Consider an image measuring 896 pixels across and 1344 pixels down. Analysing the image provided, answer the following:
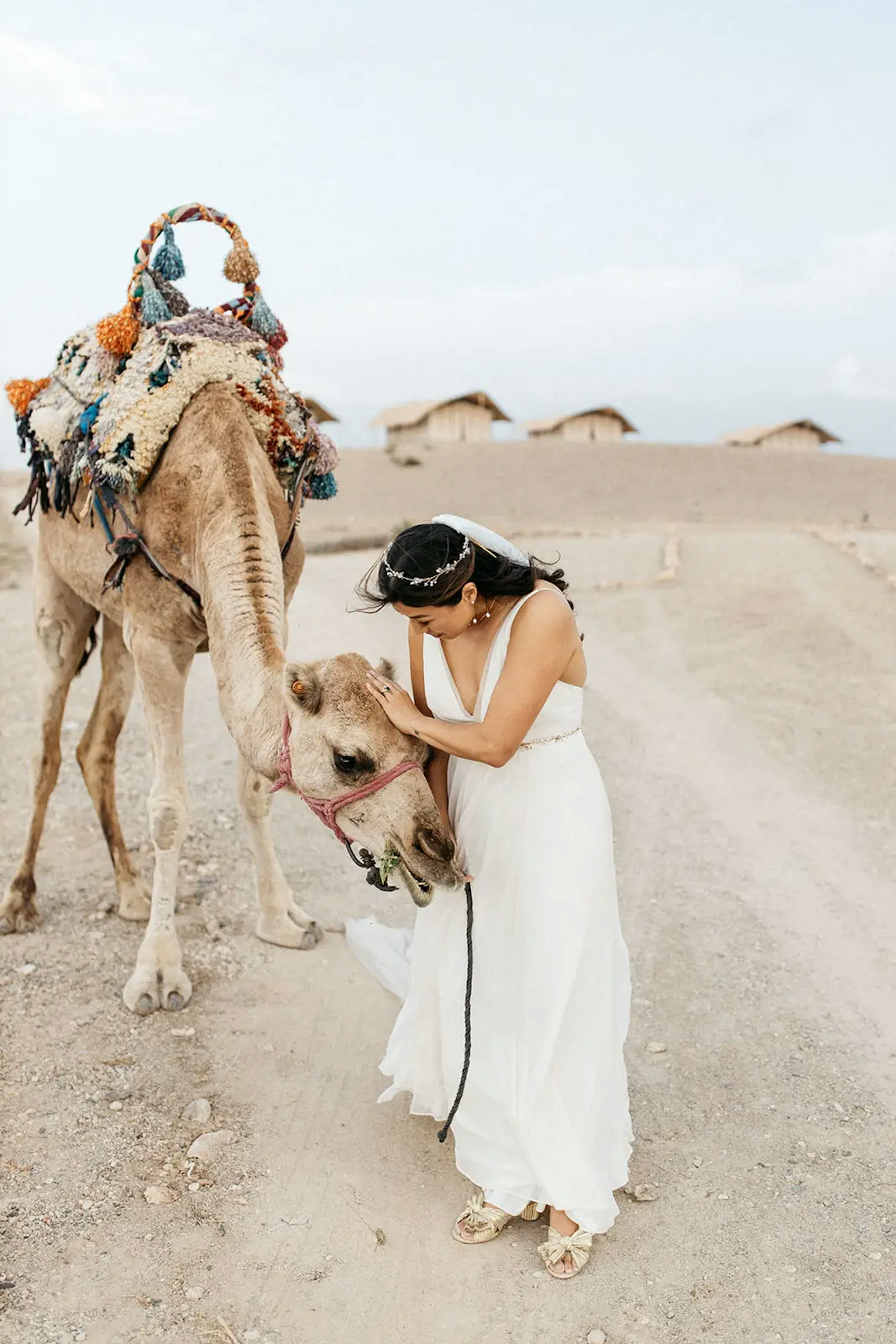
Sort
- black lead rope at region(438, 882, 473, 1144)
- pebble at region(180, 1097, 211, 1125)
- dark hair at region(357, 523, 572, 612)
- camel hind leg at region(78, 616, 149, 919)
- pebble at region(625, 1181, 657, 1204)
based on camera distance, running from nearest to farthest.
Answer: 1. dark hair at region(357, 523, 572, 612)
2. black lead rope at region(438, 882, 473, 1144)
3. pebble at region(625, 1181, 657, 1204)
4. pebble at region(180, 1097, 211, 1125)
5. camel hind leg at region(78, 616, 149, 919)

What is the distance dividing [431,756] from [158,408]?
2159mm

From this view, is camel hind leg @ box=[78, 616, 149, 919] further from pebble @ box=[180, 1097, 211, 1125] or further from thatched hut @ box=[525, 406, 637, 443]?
thatched hut @ box=[525, 406, 637, 443]

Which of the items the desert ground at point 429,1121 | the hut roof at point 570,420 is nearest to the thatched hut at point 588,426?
the hut roof at point 570,420

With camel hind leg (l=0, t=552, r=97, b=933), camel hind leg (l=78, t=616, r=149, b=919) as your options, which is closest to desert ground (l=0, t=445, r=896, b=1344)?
camel hind leg (l=78, t=616, r=149, b=919)

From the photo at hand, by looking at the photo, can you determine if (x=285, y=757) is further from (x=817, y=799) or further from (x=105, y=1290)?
(x=817, y=799)

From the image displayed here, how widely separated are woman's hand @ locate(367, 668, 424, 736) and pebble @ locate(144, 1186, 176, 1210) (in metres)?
1.63

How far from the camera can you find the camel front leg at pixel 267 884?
205 inches

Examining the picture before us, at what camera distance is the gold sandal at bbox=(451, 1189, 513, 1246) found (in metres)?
3.30

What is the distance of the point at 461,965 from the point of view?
3486 millimetres

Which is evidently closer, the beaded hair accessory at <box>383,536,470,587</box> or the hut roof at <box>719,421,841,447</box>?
the beaded hair accessory at <box>383,536,470,587</box>

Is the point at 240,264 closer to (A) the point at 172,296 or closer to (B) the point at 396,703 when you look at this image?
(A) the point at 172,296

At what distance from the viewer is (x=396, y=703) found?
323cm

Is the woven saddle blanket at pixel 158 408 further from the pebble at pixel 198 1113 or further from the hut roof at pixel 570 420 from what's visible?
the hut roof at pixel 570 420

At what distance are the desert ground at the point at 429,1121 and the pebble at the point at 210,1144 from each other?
22 millimetres
